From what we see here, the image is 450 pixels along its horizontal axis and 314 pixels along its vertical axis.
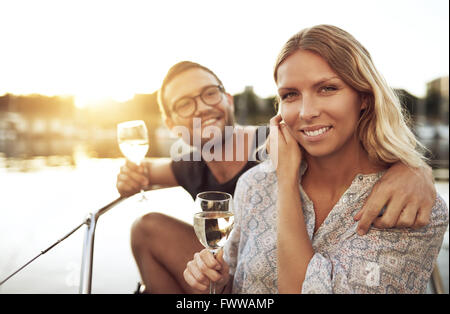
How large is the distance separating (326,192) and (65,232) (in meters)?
3.70

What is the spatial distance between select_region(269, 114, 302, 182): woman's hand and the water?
415 mm

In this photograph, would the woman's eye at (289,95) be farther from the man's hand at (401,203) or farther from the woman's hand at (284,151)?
the man's hand at (401,203)

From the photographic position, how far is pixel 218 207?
121cm

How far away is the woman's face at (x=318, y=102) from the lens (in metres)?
1.36

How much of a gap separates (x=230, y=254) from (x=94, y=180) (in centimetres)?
783

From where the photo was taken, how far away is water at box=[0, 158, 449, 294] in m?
3.33

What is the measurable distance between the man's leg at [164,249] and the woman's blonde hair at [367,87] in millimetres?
1157

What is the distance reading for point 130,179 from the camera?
85.3 inches

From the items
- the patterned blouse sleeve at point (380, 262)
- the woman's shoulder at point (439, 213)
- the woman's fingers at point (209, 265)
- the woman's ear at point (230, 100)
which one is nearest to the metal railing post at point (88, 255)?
the woman's fingers at point (209, 265)

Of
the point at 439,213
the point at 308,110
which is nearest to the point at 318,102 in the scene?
the point at 308,110

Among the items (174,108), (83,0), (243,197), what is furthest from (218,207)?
(83,0)

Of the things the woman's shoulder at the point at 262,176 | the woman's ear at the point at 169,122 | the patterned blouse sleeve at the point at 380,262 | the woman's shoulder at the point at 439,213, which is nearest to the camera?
the patterned blouse sleeve at the point at 380,262

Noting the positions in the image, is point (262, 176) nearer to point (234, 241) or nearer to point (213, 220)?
point (234, 241)

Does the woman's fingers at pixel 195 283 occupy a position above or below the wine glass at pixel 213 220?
below
